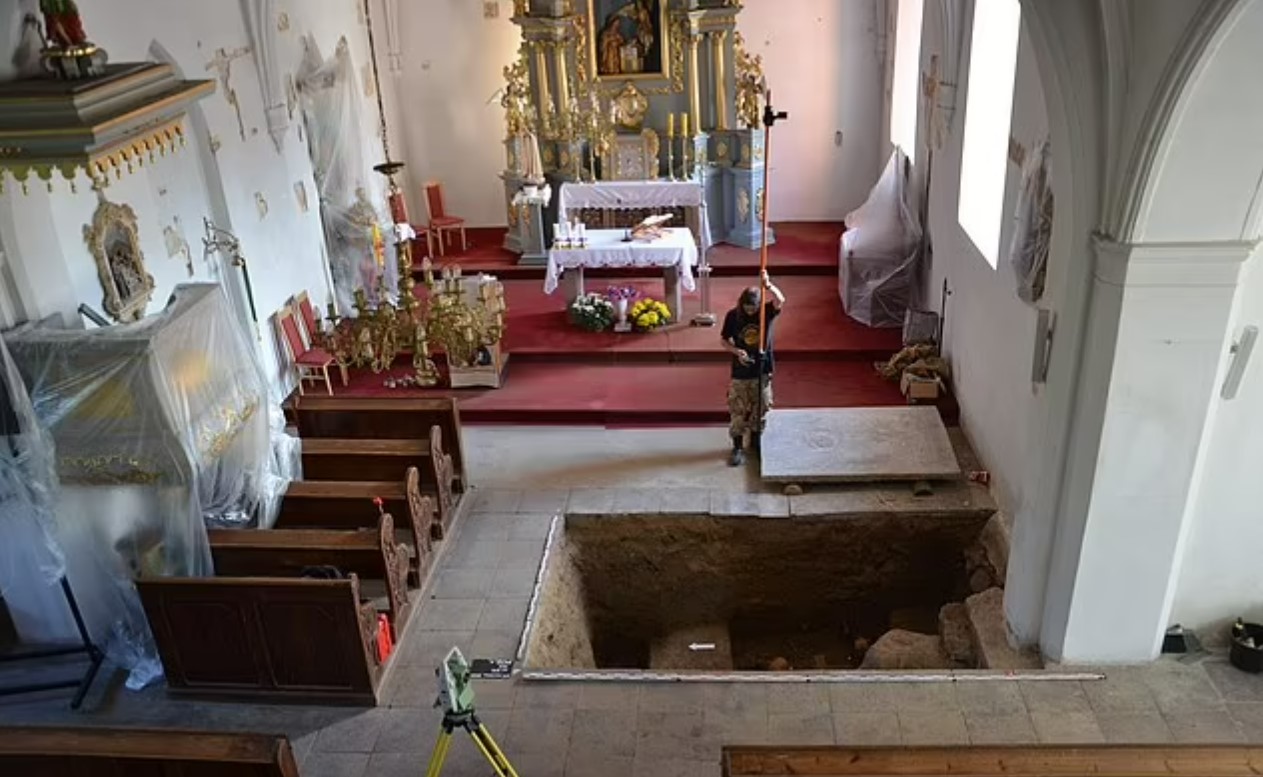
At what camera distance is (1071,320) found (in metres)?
5.80

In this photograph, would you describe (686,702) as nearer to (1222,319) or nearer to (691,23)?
(1222,319)

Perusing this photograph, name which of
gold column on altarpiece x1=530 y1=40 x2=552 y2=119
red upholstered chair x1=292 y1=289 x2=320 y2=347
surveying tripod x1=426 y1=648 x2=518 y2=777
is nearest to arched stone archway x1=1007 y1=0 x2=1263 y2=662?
surveying tripod x1=426 y1=648 x2=518 y2=777

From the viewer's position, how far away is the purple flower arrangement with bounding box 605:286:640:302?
12.0 metres

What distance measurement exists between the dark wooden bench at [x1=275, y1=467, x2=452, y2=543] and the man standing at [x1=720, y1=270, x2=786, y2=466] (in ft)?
9.13

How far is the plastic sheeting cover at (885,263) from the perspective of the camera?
11.6 meters

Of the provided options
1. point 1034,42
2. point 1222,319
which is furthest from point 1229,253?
point 1034,42

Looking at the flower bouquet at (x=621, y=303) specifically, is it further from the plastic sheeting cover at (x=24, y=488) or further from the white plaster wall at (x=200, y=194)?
the plastic sheeting cover at (x=24, y=488)

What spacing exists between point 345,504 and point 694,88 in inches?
315

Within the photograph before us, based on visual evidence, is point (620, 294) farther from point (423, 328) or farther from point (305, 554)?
point (305, 554)

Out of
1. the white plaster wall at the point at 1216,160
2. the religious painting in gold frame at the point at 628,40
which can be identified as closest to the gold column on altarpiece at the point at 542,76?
the religious painting in gold frame at the point at 628,40

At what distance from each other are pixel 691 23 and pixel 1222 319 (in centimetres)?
909

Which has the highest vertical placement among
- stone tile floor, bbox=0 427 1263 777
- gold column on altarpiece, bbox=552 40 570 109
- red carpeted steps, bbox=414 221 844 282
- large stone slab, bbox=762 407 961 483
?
gold column on altarpiece, bbox=552 40 570 109

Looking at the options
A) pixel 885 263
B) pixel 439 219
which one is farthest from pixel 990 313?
pixel 439 219

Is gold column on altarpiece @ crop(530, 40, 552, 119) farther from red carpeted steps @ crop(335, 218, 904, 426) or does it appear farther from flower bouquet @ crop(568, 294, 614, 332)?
flower bouquet @ crop(568, 294, 614, 332)
